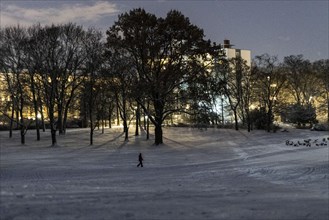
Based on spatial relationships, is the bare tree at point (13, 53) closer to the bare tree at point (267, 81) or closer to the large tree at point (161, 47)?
the large tree at point (161, 47)

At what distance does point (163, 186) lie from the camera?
719 inches

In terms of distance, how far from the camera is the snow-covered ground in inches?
495

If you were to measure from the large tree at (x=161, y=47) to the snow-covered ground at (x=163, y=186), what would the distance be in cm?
793

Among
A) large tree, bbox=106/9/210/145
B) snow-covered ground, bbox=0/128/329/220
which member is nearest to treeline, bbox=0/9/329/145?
large tree, bbox=106/9/210/145

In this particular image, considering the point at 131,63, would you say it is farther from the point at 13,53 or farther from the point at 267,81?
the point at 267,81

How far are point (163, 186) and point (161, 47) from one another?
2550 cm

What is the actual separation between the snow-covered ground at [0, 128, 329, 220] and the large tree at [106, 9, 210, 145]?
7930mm

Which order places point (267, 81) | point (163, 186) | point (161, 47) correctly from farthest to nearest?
point (267, 81) < point (161, 47) < point (163, 186)

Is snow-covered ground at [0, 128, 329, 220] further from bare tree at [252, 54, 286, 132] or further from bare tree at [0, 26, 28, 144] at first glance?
bare tree at [252, 54, 286, 132]

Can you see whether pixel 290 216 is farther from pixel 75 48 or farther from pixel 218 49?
pixel 75 48

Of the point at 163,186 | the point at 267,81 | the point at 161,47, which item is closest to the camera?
the point at 163,186

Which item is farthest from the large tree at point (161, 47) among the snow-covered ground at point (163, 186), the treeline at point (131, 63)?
the snow-covered ground at point (163, 186)

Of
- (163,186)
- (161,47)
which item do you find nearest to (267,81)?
(161,47)

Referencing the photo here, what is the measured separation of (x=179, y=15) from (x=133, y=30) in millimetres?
4896
